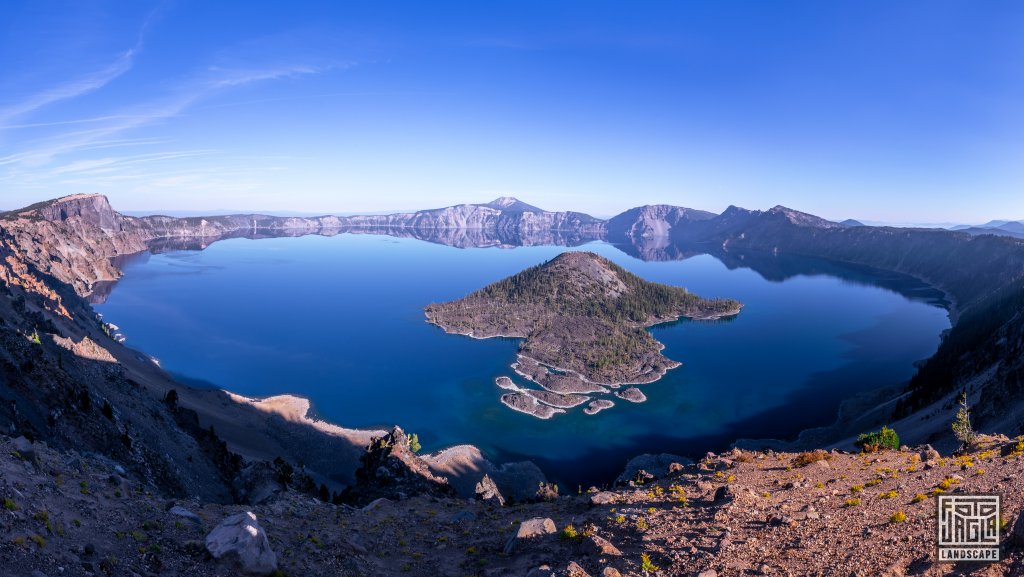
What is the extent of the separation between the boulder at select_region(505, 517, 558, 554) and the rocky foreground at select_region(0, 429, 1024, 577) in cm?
8

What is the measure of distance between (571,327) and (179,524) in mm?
153948

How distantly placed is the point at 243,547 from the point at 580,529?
17.0 metres

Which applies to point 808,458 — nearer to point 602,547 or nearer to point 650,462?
point 602,547

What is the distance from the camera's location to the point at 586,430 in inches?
4040

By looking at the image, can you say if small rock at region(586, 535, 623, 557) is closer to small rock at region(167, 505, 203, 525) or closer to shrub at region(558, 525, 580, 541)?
shrub at region(558, 525, 580, 541)

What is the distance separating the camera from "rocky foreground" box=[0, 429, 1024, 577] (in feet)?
57.4

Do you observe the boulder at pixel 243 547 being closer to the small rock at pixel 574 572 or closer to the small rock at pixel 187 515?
the small rock at pixel 187 515

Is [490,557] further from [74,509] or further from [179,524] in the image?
[74,509]

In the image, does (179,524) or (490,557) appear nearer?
(179,524)

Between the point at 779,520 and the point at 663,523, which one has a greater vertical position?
the point at 779,520

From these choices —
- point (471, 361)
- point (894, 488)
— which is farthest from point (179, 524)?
point (471, 361)

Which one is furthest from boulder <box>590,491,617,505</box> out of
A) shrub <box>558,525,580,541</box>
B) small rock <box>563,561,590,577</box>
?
small rock <box>563,561,590,577</box>

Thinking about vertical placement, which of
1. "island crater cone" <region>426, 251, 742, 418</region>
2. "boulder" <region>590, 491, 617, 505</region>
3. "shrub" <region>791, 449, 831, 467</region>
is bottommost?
"island crater cone" <region>426, 251, 742, 418</region>

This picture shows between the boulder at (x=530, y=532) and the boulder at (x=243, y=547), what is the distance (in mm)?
12559
